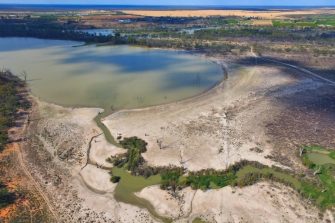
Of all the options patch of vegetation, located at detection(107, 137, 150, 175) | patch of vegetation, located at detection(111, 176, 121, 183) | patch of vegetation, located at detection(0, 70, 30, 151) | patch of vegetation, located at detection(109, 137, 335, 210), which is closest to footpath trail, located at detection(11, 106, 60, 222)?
patch of vegetation, located at detection(0, 70, 30, 151)

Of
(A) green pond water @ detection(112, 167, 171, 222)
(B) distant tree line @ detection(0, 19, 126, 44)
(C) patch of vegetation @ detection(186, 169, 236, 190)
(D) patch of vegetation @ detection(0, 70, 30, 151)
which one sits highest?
(B) distant tree line @ detection(0, 19, 126, 44)

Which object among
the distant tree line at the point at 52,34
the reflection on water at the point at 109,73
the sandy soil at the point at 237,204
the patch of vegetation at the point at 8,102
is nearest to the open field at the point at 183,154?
the sandy soil at the point at 237,204

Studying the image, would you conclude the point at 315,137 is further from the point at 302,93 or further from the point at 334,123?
the point at 302,93

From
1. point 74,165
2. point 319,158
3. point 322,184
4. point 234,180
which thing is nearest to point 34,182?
point 74,165

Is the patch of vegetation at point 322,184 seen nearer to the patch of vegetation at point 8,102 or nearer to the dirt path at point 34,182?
the dirt path at point 34,182

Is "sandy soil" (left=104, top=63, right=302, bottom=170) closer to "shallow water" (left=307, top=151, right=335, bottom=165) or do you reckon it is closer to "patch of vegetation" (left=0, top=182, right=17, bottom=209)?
"shallow water" (left=307, top=151, right=335, bottom=165)

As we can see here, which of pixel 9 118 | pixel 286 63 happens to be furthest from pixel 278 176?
pixel 286 63
